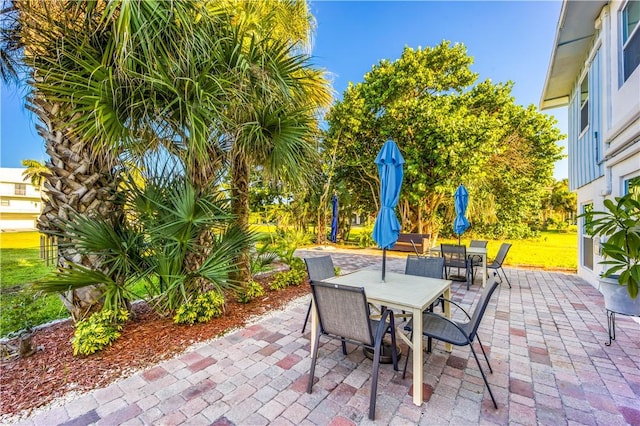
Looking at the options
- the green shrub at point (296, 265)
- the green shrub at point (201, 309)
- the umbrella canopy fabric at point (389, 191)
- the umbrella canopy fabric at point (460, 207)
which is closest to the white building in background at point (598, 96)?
the umbrella canopy fabric at point (460, 207)

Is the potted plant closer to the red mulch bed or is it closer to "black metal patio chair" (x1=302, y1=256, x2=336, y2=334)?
"black metal patio chair" (x1=302, y1=256, x2=336, y2=334)

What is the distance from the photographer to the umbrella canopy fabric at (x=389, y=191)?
10.7ft

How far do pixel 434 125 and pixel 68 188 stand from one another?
10.8m

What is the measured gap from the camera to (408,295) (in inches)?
108

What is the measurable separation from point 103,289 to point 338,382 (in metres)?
3.05

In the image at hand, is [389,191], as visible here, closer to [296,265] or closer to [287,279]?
[287,279]

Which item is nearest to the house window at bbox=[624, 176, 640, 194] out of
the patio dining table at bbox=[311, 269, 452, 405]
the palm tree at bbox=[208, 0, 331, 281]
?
the patio dining table at bbox=[311, 269, 452, 405]

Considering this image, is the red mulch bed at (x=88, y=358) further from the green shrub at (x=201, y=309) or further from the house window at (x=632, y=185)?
the house window at (x=632, y=185)

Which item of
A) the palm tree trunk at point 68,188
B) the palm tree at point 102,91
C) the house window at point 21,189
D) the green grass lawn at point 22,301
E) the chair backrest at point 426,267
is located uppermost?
the house window at point 21,189

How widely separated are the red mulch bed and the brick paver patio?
190mm

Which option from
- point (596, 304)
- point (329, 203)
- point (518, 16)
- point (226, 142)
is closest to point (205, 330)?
point (226, 142)

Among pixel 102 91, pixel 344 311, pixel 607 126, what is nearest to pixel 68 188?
pixel 102 91

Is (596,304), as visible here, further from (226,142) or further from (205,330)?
(226,142)

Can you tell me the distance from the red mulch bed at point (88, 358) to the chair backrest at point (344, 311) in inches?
73.4
